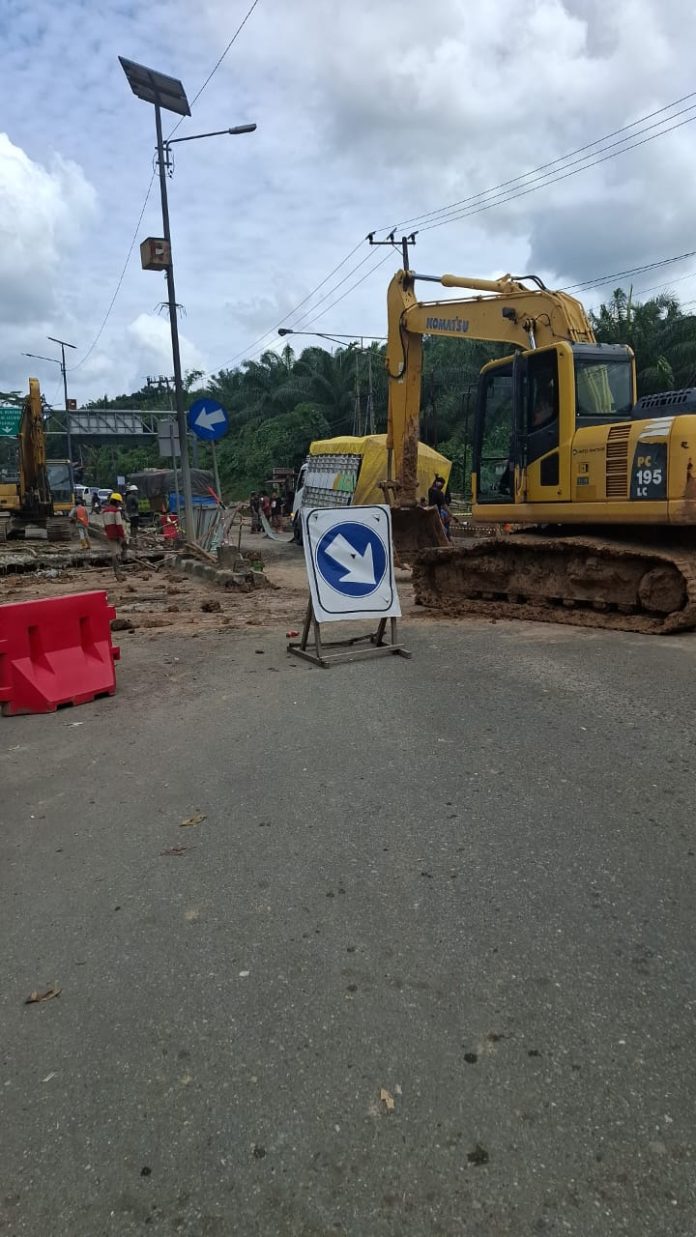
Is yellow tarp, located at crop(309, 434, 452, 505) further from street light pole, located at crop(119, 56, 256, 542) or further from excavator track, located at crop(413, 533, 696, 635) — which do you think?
excavator track, located at crop(413, 533, 696, 635)

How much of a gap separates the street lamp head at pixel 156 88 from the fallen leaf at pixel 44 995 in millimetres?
17845

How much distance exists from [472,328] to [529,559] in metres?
3.85

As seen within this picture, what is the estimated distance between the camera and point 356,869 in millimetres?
3586

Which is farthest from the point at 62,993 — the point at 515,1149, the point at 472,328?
the point at 472,328

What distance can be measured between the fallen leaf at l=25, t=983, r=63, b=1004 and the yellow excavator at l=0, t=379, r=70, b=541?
23.6 metres

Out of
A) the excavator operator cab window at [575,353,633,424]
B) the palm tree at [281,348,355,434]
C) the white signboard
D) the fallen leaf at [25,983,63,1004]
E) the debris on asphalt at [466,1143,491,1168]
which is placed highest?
the palm tree at [281,348,355,434]

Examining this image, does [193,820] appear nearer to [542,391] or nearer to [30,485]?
[542,391]

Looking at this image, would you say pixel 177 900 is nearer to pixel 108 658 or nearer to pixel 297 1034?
pixel 297 1034

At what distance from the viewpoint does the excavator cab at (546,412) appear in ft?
31.1

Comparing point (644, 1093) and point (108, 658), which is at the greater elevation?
point (108, 658)

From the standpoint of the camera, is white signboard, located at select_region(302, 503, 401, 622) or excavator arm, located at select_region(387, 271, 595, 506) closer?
white signboard, located at select_region(302, 503, 401, 622)

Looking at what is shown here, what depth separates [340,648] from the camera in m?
8.48

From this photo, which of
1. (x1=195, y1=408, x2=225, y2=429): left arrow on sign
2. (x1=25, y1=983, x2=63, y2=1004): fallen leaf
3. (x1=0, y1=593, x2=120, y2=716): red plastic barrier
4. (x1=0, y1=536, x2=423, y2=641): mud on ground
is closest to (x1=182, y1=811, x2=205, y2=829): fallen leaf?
(x1=25, y1=983, x2=63, y2=1004): fallen leaf

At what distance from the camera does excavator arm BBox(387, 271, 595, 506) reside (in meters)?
10.5
